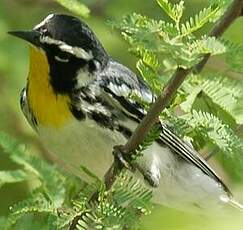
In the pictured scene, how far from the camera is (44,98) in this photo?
2.89 metres

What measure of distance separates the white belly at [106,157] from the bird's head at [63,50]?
0.49ft

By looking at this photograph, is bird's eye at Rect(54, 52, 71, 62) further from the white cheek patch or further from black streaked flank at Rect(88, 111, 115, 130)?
black streaked flank at Rect(88, 111, 115, 130)

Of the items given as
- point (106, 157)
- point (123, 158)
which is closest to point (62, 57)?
point (106, 157)

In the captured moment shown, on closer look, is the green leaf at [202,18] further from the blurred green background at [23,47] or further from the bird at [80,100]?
the blurred green background at [23,47]

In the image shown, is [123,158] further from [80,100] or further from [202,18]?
[80,100]

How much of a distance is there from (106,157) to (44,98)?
280 mm

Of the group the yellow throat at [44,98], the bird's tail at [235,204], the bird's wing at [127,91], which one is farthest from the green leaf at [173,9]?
the bird's tail at [235,204]

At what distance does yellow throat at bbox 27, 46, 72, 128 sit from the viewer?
2.83 m

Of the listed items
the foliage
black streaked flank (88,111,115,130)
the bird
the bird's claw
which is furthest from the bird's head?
the bird's claw

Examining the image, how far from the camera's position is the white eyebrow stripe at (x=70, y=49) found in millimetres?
2725

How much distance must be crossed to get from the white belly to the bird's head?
15 cm

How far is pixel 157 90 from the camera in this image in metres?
2.04

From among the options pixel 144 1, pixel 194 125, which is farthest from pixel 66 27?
pixel 144 1

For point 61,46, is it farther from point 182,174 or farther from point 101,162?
point 182,174
